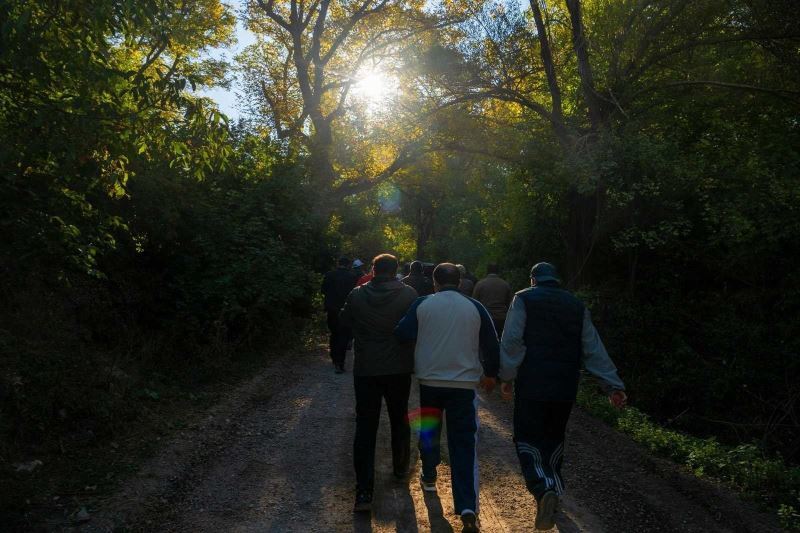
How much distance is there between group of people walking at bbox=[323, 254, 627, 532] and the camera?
5.68 metres

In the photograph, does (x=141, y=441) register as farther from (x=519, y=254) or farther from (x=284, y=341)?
(x=519, y=254)

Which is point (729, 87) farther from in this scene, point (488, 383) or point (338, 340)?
point (488, 383)

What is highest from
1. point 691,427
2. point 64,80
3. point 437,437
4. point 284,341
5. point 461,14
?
point 461,14

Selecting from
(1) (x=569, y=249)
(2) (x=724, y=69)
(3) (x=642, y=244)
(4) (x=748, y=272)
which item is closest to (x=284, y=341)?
(1) (x=569, y=249)

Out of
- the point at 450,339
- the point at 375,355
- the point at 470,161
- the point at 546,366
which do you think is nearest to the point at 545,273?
the point at 546,366

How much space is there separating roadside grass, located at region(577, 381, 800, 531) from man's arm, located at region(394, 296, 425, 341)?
3.40 m

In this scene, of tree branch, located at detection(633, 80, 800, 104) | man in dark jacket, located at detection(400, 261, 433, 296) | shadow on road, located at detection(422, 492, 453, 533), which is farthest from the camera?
tree branch, located at detection(633, 80, 800, 104)

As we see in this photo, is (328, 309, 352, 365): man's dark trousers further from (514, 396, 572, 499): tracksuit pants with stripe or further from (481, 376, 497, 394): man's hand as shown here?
(514, 396, 572, 499): tracksuit pants with stripe

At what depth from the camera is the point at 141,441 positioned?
24.2 ft

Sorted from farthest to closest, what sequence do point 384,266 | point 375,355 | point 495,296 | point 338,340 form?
point 338,340
point 495,296
point 384,266
point 375,355

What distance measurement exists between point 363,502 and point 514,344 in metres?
1.80

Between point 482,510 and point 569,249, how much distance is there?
13.4 meters

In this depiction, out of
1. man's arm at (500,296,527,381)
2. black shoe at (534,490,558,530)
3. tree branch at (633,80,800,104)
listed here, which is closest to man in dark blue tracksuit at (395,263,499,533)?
man's arm at (500,296,527,381)

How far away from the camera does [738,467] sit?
726 centimetres
